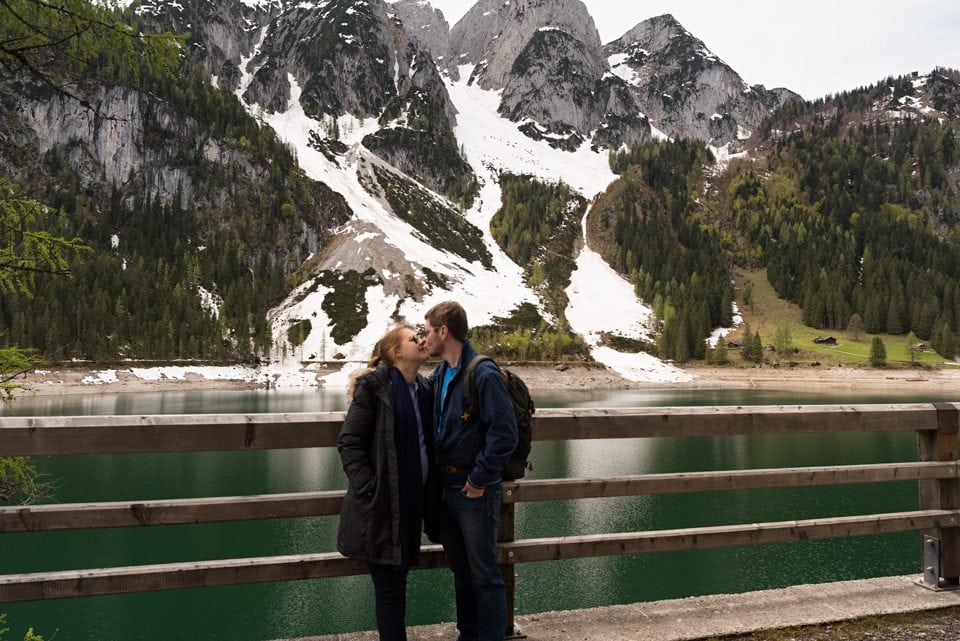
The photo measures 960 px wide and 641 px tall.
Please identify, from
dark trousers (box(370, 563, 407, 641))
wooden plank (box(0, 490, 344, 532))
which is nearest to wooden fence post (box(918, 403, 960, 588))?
dark trousers (box(370, 563, 407, 641))

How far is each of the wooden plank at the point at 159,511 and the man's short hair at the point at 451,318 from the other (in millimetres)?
1468

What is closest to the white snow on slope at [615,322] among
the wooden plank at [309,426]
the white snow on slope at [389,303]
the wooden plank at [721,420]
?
the white snow on slope at [389,303]

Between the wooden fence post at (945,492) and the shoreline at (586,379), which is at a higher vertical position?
the wooden fence post at (945,492)

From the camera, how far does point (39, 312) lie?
121375 mm

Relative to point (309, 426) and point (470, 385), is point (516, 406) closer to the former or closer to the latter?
point (470, 385)

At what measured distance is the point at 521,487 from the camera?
15.5 ft

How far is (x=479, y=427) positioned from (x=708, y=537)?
2.54m

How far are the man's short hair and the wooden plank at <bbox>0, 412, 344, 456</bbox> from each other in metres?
1.03

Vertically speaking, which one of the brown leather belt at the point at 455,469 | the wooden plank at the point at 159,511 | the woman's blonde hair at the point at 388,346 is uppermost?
the woman's blonde hair at the point at 388,346

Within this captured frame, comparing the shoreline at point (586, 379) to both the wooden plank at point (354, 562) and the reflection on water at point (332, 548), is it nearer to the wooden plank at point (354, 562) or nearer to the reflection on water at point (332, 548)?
the reflection on water at point (332, 548)

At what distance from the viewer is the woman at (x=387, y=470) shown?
160 inches

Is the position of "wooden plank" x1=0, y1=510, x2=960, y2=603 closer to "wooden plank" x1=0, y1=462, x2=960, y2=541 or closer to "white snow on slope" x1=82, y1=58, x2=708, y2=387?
"wooden plank" x1=0, y1=462, x2=960, y2=541

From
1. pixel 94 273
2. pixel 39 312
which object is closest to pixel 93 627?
pixel 39 312

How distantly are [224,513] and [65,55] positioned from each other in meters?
3.90
